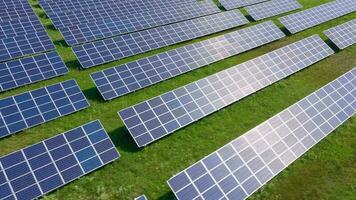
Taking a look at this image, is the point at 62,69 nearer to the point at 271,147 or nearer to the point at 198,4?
the point at 271,147

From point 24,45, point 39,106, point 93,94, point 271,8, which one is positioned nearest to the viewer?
point 39,106

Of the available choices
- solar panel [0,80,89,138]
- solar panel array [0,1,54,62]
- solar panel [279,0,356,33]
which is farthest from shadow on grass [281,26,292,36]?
solar panel array [0,1,54,62]

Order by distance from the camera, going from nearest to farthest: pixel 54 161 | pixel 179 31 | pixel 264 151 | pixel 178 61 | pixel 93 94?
1. pixel 54 161
2. pixel 264 151
3. pixel 93 94
4. pixel 178 61
5. pixel 179 31

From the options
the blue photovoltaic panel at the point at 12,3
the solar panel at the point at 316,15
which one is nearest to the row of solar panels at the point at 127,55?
the solar panel at the point at 316,15

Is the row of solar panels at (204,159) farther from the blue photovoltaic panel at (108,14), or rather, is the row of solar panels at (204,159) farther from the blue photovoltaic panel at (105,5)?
the blue photovoltaic panel at (105,5)

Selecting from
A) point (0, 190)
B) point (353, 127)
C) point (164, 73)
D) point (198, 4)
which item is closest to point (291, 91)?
point (353, 127)

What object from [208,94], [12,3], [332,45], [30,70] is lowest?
[332,45]

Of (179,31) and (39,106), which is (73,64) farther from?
(179,31)

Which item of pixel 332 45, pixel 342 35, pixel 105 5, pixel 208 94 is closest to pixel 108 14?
pixel 105 5
